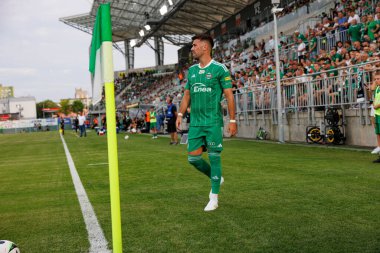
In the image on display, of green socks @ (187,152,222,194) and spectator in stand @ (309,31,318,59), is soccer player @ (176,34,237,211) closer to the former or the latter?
green socks @ (187,152,222,194)

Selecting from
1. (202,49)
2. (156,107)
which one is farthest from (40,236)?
(156,107)

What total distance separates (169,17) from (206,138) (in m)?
39.6

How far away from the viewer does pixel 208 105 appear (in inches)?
241

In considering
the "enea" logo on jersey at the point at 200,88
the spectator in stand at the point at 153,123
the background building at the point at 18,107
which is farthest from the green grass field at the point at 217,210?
the background building at the point at 18,107

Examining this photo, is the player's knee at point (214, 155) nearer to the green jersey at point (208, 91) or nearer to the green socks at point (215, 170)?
the green socks at point (215, 170)

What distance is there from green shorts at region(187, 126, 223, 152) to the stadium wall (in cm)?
959

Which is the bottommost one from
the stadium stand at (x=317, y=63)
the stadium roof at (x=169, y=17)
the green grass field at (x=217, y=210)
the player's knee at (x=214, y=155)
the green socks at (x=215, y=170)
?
the green grass field at (x=217, y=210)

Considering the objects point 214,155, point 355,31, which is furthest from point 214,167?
point 355,31

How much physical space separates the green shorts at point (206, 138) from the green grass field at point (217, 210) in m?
0.77

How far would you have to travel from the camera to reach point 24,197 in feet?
25.2

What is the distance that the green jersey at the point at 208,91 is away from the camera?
6.10 meters

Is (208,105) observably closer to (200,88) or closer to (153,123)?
(200,88)

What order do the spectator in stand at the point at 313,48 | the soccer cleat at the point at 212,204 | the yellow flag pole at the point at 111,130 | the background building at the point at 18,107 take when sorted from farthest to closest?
the background building at the point at 18,107
the spectator in stand at the point at 313,48
the soccer cleat at the point at 212,204
the yellow flag pole at the point at 111,130

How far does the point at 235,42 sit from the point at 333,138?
2590 cm
